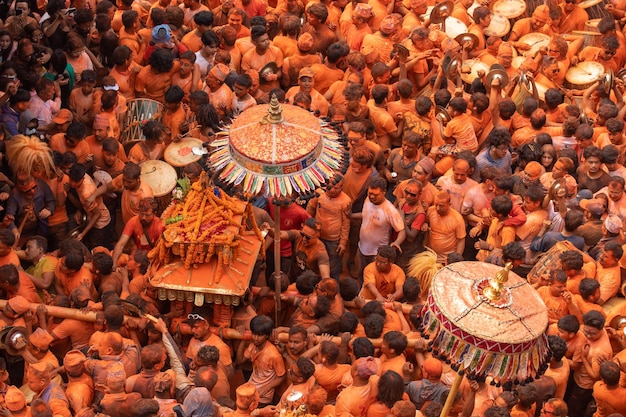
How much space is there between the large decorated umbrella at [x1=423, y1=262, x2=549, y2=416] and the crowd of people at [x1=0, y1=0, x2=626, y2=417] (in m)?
1.10

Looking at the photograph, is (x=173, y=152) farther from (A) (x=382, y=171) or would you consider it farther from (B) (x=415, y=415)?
(B) (x=415, y=415)

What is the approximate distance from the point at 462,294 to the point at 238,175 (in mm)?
3522

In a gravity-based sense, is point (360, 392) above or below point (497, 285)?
below

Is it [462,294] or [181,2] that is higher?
[462,294]

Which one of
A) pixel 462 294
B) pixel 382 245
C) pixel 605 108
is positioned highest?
pixel 462 294

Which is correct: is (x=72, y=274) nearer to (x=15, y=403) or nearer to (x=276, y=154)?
(x=15, y=403)

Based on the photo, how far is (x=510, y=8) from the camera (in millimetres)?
17422

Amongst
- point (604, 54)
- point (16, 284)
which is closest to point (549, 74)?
point (604, 54)

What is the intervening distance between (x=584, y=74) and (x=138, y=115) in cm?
680

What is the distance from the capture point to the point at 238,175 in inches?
393

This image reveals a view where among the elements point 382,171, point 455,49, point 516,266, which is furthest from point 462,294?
point 455,49

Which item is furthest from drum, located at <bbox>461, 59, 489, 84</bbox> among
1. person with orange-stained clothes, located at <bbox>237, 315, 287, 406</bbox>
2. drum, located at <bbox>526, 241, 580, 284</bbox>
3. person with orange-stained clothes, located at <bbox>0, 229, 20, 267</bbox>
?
person with orange-stained clothes, located at <bbox>0, 229, 20, 267</bbox>

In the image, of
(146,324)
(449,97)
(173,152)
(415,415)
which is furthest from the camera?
(449,97)

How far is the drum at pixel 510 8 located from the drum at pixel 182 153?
254 inches
